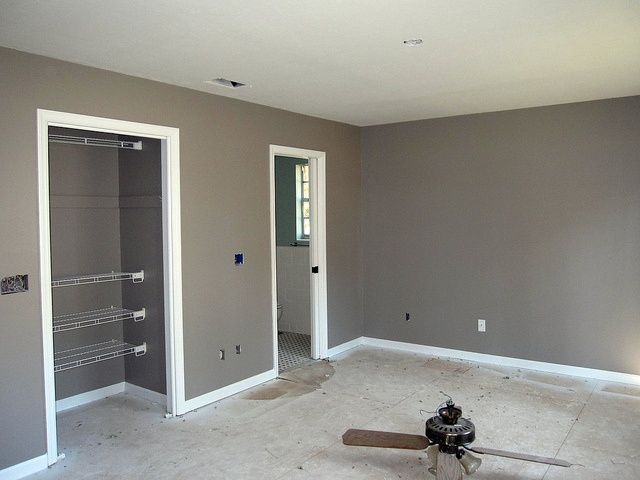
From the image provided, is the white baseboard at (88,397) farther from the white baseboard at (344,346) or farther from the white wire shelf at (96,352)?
the white baseboard at (344,346)

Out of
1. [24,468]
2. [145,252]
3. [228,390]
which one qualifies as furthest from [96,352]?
[24,468]

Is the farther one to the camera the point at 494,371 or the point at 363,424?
the point at 494,371

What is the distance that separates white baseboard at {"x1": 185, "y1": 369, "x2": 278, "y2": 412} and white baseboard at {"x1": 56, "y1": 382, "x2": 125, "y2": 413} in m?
0.81

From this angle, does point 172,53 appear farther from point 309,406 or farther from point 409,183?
point 409,183

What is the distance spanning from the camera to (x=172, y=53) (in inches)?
120

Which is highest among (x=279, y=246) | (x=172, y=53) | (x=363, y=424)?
(x=172, y=53)

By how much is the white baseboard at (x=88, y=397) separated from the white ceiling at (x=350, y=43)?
8.17 ft

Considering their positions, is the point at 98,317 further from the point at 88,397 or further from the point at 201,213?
the point at 201,213

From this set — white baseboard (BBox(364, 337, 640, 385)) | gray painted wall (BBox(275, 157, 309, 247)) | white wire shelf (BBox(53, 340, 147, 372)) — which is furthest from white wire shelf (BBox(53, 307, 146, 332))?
white baseboard (BBox(364, 337, 640, 385))

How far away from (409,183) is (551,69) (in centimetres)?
223

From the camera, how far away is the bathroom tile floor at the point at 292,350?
5.21 m

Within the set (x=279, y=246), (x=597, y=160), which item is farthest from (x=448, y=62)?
(x=279, y=246)

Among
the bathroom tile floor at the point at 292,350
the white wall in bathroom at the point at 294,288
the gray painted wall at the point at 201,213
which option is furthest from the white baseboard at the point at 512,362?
the white wall in bathroom at the point at 294,288

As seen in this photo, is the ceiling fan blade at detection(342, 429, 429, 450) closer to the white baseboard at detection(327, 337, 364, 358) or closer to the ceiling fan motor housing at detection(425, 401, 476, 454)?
the ceiling fan motor housing at detection(425, 401, 476, 454)
